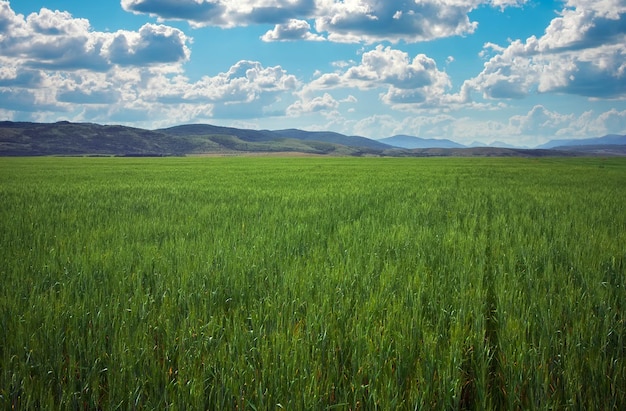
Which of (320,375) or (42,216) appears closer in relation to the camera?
(320,375)

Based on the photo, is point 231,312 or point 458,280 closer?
point 231,312

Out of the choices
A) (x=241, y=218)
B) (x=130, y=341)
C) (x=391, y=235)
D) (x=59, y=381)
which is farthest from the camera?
(x=241, y=218)

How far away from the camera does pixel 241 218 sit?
31.8ft

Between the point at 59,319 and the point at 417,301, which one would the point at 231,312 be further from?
the point at 417,301

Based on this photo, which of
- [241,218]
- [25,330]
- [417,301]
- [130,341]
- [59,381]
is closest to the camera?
[59,381]

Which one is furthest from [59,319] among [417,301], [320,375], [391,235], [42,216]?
[42,216]

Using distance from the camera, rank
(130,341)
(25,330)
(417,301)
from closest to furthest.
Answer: (130,341)
(25,330)
(417,301)

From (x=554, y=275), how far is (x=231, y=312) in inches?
148

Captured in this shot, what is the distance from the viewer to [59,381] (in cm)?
269

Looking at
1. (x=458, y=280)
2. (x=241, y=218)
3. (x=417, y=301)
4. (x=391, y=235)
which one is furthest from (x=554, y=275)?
(x=241, y=218)

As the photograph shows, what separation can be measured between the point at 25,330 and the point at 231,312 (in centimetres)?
165

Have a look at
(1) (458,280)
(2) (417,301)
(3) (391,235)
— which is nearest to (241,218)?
(3) (391,235)

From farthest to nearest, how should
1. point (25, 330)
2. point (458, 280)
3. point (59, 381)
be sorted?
point (458, 280) → point (25, 330) → point (59, 381)

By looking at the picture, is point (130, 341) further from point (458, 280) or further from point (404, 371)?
point (458, 280)
